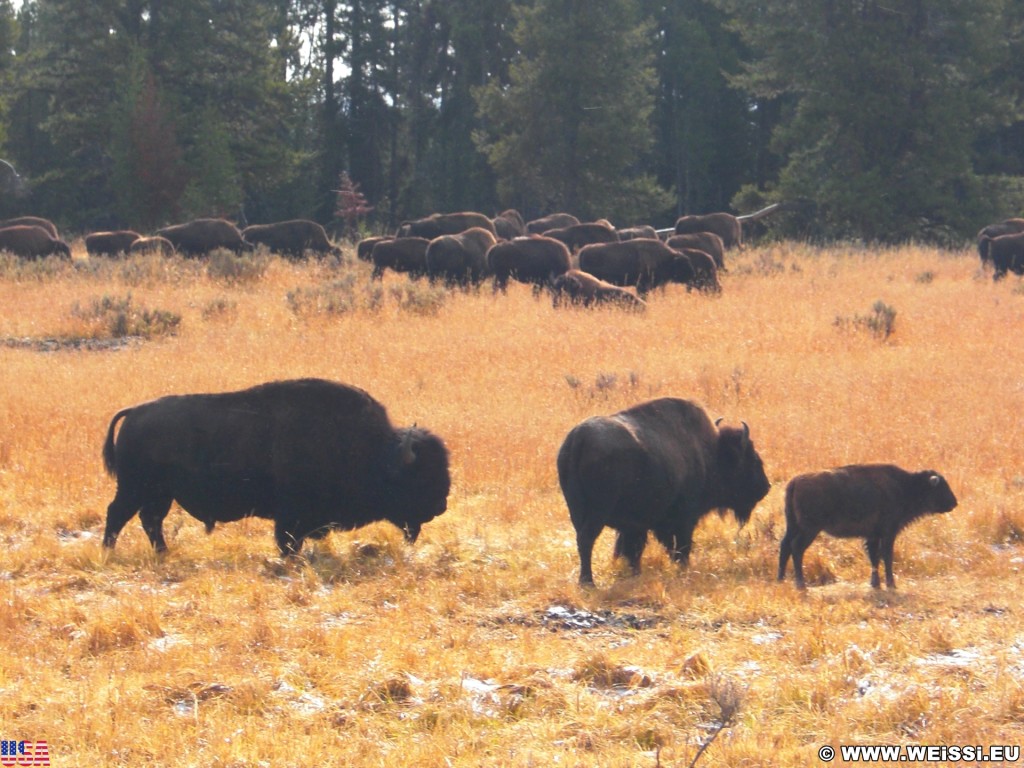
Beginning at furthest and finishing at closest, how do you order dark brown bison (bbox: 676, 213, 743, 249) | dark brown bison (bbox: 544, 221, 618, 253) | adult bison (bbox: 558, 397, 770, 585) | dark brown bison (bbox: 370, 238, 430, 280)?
dark brown bison (bbox: 676, 213, 743, 249) < dark brown bison (bbox: 544, 221, 618, 253) < dark brown bison (bbox: 370, 238, 430, 280) < adult bison (bbox: 558, 397, 770, 585)

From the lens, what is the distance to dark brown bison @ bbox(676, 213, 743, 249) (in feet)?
110

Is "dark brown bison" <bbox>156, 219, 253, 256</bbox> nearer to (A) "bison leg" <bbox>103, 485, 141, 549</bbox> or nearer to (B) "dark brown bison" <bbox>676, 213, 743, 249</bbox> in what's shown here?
(B) "dark brown bison" <bbox>676, 213, 743, 249</bbox>

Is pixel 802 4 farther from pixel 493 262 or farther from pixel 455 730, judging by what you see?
pixel 455 730

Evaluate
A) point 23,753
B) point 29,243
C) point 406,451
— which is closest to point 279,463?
point 406,451

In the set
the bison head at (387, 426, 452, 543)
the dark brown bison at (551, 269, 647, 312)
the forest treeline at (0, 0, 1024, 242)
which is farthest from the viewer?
the forest treeline at (0, 0, 1024, 242)

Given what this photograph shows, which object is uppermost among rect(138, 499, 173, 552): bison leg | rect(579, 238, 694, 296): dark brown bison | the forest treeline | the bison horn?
the forest treeline

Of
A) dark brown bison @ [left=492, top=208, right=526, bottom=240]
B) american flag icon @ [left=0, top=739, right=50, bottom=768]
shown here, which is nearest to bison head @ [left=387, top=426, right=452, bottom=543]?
american flag icon @ [left=0, top=739, right=50, bottom=768]

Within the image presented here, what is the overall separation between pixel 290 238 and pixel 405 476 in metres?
24.0

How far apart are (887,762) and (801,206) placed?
3562cm

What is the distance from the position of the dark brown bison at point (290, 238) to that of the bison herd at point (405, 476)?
2328cm

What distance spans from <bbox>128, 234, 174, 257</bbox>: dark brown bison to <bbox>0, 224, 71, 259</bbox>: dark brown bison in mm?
1455

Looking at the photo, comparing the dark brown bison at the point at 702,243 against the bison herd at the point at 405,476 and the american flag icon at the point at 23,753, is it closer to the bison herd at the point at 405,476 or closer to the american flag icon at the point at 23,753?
the bison herd at the point at 405,476

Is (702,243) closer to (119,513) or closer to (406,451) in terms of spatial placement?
(406,451)

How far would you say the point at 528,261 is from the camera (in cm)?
2334
